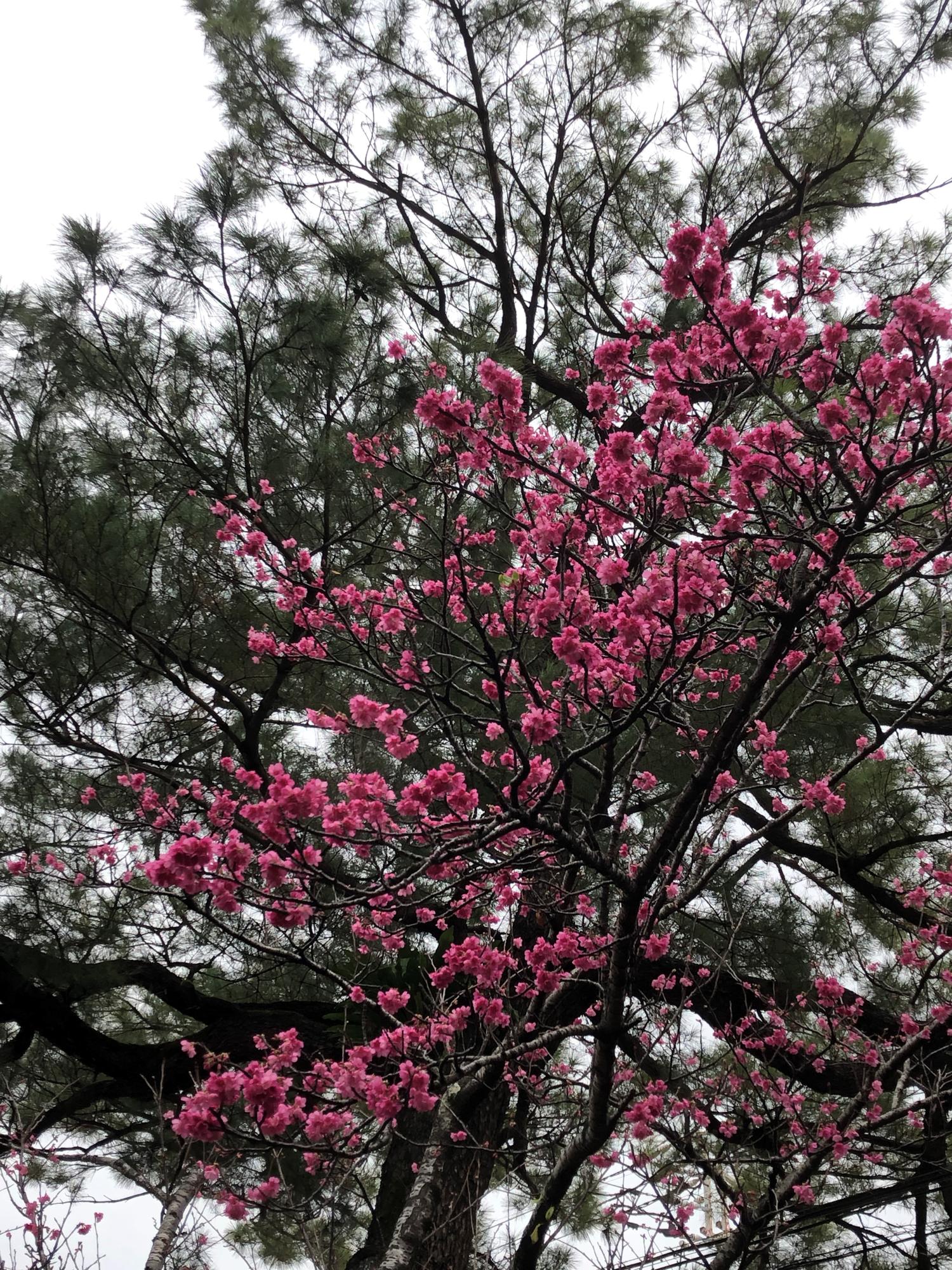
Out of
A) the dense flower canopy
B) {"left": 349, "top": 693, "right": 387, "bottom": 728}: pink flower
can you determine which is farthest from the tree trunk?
{"left": 349, "top": 693, "right": 387, "bottom": 728}: pink flower

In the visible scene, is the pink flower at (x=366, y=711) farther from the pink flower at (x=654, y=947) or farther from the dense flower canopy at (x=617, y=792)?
the pink flower at (x=654, y=947)

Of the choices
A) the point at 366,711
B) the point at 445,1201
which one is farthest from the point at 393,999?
the point at 366,711

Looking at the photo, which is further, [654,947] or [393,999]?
[393,999]

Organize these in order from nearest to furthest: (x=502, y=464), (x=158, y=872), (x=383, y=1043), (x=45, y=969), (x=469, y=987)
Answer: (x=158, y=872) → (x=383, y=1043) → (x=502, y=464) → (x=469, y=987) → (x=45, y=969)

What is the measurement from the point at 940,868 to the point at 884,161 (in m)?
4.17

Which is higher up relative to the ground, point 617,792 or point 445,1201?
point 617,792

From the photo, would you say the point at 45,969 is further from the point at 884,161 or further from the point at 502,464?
the point at 884,161

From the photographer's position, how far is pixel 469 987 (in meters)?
3.63

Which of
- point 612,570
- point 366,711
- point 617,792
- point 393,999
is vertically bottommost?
point 393,999

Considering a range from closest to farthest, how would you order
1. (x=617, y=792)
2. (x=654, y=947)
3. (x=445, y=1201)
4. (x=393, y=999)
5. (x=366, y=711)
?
(x=366, y=711)
(x=654, y=947)
(x=393, y=999)
(x=445, y=1201)
(x=617, y=792)

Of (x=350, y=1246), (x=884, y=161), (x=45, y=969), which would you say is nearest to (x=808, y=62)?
(x=884, y=161)

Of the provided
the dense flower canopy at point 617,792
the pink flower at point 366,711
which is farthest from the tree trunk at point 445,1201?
the pink flower at point 366,711

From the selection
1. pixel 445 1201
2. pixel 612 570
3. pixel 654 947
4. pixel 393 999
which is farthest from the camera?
Result: pixel 445 1201

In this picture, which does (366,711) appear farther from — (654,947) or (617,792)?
(617,792)
